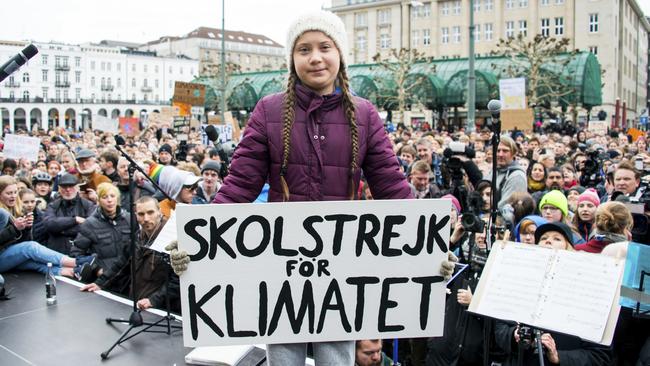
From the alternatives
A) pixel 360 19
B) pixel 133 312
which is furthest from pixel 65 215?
pixel 360 19

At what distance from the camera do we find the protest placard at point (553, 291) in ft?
10.4

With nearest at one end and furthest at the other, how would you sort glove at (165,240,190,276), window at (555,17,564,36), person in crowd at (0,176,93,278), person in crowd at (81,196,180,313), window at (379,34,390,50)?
glove at (165,240,190,276) → person in crowd at (81,196,180,313) → person in crowd at (0,176,93,278) → window at (555,17,564,36) → window at (379,34,390,50)

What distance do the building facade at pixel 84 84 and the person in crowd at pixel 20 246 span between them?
4041 inches

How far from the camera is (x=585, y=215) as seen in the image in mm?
6418

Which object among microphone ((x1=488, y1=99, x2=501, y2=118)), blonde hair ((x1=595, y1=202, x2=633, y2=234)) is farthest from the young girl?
blonde hair ((x1=595, y1=202, x2=633, y2=234))

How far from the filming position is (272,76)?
161 feet

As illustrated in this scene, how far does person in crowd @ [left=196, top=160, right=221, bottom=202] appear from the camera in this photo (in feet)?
24.8

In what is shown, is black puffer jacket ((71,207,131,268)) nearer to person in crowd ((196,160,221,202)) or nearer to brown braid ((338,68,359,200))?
person in crowd ((196,160,221,202))

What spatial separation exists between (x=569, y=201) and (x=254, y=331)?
19.4 feet

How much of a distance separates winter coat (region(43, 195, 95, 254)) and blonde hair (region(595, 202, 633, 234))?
19.1 ft

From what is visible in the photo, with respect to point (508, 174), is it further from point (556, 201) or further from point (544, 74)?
point (544, 74)

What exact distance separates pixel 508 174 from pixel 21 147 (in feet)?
27.9

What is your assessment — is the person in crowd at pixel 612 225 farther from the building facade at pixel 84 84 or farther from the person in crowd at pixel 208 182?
the building facade at pixel 84 84

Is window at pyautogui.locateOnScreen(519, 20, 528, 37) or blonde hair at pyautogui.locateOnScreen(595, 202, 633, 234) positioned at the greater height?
window at pyautogui.locateOnScreen(519, 20, 528, 37)
